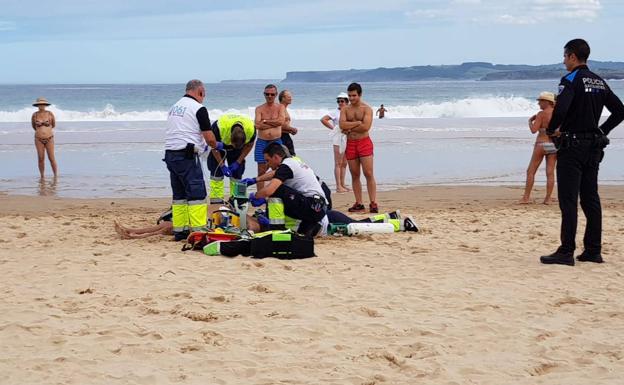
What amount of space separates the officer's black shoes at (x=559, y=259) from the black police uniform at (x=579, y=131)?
216 millimetres

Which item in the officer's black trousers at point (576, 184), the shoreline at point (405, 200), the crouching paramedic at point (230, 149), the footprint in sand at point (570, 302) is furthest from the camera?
the shoreline at point (405, 200)

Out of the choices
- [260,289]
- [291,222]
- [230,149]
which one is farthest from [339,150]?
[260,289]

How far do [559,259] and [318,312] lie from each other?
2674 mm

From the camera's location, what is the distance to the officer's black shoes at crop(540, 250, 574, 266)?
7.29 metres

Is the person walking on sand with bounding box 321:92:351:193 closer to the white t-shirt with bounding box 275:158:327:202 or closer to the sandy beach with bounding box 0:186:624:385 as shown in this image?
the sandy beach with bounding box 0:186:624:385

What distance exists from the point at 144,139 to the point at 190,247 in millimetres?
16252

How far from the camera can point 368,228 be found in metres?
8.95

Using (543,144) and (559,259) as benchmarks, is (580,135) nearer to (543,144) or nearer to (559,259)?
(559,259)

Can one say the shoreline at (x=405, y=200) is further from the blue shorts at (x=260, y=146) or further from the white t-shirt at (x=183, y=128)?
the white t-shirt at (x=183, y=128)

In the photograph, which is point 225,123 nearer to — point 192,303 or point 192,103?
point 192,103

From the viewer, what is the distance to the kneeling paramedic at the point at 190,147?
8242 mm

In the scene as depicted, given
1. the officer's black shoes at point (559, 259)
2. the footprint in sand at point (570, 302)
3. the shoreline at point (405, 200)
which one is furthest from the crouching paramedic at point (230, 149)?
the footprint in sand at point (570, 302)

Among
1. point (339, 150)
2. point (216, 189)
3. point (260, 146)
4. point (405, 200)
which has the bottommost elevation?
point (405, 200)

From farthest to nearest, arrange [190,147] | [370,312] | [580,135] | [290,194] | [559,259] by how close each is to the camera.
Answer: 1. [290,194]
2. [190,147]
3. [559,259]
4. [580,135]
5. [370,312]
